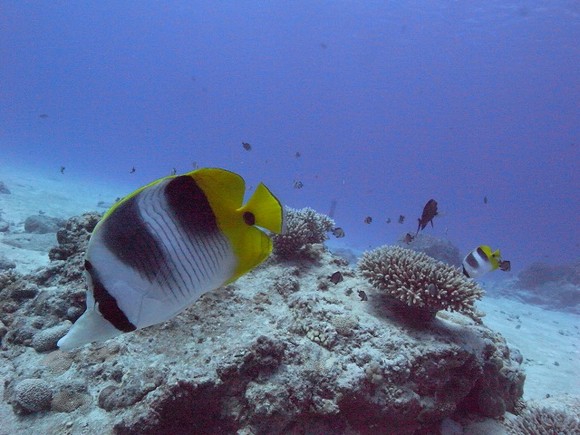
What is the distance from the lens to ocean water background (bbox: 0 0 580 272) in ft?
220

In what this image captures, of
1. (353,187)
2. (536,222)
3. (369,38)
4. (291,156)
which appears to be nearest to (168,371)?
(369,38)

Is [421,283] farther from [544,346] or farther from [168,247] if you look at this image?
[544,346]

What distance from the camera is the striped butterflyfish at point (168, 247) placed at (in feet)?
3.28

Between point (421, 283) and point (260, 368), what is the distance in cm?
231

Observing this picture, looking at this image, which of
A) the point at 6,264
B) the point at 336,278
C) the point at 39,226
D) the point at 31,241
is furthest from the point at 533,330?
the point at 39,226

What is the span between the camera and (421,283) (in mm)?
4426

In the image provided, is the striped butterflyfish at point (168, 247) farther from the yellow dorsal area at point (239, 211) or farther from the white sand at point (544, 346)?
the white sand at point (544, 346)

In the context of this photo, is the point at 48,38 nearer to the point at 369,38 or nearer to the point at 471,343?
the point at 369,38

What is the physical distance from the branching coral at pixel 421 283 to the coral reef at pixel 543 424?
1.46m

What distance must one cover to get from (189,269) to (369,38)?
300 feet

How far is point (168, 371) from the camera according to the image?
3369 mm

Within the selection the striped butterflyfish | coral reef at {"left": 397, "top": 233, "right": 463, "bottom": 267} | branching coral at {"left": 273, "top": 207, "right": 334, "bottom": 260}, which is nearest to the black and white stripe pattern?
the striped butterflyfish

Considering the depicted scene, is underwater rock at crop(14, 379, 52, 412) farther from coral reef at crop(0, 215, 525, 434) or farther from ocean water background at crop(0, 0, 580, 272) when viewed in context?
ocean water background at crop(0, 0, 580, 272)

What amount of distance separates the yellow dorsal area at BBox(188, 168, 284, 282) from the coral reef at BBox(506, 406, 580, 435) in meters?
4.82
